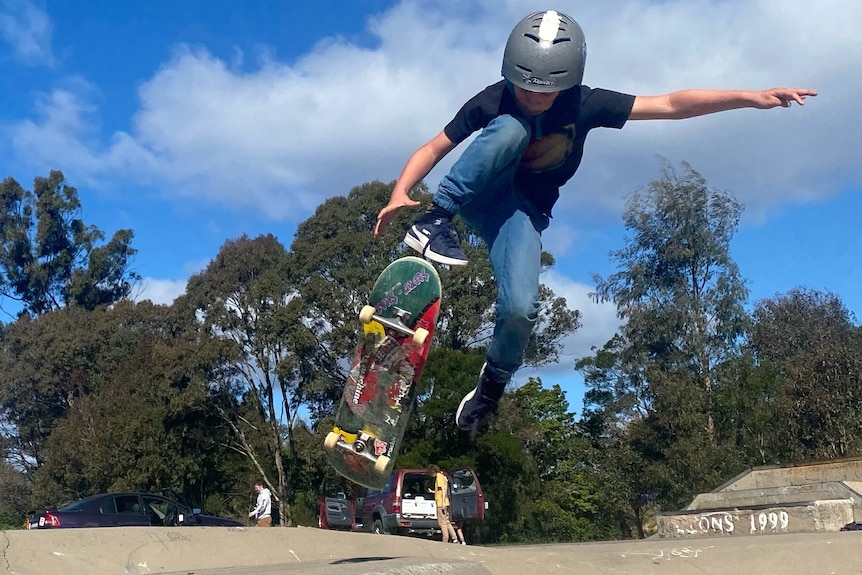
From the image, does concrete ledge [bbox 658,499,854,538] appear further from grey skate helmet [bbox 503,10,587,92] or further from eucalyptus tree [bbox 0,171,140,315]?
eucalyptus tree [bbox 0,171,140,315]

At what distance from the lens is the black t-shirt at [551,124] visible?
217 inches

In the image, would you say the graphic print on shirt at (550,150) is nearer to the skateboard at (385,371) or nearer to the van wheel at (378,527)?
the skateboard at (385,371)

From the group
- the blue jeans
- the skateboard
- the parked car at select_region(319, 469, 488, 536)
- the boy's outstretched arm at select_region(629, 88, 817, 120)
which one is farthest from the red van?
the boy's outstretched arm at select_region(629, 88, 817, 120)

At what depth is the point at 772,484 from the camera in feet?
61.4

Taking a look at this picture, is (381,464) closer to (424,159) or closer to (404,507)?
(424,159)

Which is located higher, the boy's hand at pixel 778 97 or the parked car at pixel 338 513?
the boy's hand at pixel 778 97

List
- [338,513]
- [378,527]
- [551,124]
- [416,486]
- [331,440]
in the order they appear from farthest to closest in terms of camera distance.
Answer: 1. [338,513]
2. [378,527]
3. [416,486]
4. [331,440]
5. [551,124]

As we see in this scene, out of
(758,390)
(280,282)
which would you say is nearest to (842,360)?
(758,390)

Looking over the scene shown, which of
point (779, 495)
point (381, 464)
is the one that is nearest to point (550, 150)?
point (381, 464)

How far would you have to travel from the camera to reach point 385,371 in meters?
6.06

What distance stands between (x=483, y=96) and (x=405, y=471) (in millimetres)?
12655

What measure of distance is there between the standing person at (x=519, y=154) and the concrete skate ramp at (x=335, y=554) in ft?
9.12

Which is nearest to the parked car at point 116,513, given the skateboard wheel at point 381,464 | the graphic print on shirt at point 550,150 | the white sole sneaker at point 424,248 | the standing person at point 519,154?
the skateboard wheel at point 381,464

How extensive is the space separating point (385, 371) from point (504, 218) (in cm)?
142
